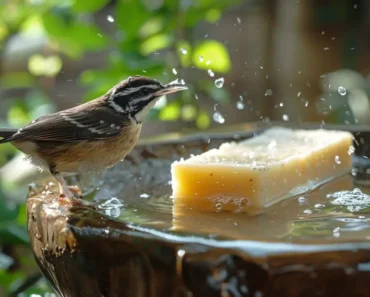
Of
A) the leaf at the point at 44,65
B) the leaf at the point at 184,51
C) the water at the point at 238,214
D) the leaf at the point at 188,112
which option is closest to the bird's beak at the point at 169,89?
the water at the point at 238,214

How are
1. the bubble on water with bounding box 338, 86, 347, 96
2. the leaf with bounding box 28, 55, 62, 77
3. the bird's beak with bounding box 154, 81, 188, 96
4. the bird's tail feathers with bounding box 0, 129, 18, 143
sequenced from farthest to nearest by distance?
the bubble on water with bounding box 338, 86, 347, 96
the leaf with bounding box 28, 55, 62, 77
the bird's beak with bounding box 154, 81, 188, 96
the bird's tail feathers with bounding box 0, 129, 18, 143

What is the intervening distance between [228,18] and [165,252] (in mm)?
5945

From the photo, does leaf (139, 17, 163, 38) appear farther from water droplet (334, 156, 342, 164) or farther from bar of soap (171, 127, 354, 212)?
water droplet (334, 156, 342, 164)

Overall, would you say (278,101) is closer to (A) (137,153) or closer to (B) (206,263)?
(A) (137,153)

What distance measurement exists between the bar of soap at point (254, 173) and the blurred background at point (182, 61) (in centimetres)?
81

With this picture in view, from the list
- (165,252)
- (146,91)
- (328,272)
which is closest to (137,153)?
(146,91)

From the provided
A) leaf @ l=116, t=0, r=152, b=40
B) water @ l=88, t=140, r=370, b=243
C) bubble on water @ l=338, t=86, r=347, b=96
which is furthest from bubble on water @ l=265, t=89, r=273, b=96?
water @ l=88, t=140, r=370, b=243

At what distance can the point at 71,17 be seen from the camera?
12.2 feet

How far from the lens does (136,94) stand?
2717mm

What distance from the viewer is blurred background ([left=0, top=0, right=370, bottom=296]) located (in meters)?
3.66

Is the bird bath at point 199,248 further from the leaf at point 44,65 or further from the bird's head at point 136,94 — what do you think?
the leaf at point 44,65

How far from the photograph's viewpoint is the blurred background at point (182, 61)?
12.0 ft

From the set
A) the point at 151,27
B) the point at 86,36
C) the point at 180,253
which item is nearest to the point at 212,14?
the point at 151,27

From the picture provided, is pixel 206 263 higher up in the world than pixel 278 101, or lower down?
higher up
